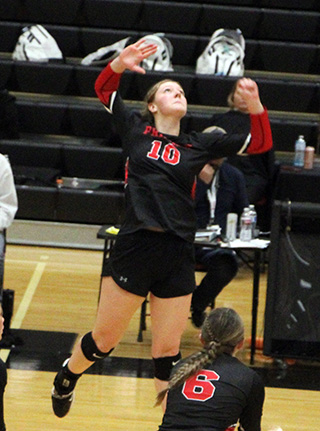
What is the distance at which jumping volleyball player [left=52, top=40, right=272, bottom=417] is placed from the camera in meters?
3.62

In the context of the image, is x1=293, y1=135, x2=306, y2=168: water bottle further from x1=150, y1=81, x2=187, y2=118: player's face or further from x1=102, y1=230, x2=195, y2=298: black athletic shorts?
x1=102, y1=230, x2=195, y2=298: black athletic shorts

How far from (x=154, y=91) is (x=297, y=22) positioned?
5442 mm

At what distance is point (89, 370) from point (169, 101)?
185 centimetres

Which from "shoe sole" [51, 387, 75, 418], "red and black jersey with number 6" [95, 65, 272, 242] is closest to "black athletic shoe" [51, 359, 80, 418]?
"shoe sole" [51, 387, 75, 418]

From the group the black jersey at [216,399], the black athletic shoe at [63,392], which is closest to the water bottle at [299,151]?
the black athletic shoe at [63,392]

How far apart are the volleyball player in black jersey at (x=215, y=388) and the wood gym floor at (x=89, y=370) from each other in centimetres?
136

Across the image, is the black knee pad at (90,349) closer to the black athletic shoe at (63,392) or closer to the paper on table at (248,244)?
the black athletic shoe at (63,392)

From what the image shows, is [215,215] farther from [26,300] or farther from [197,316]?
[26,300]

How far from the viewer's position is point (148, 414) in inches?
166

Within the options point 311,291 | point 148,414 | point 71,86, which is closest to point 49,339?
point 148,414

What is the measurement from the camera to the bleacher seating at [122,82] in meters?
7.62

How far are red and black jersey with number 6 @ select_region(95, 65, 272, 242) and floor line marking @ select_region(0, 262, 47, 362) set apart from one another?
5.51 feet

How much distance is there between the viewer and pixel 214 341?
2832 millimetres

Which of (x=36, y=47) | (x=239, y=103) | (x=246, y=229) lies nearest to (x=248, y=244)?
(x=246, y=229)
